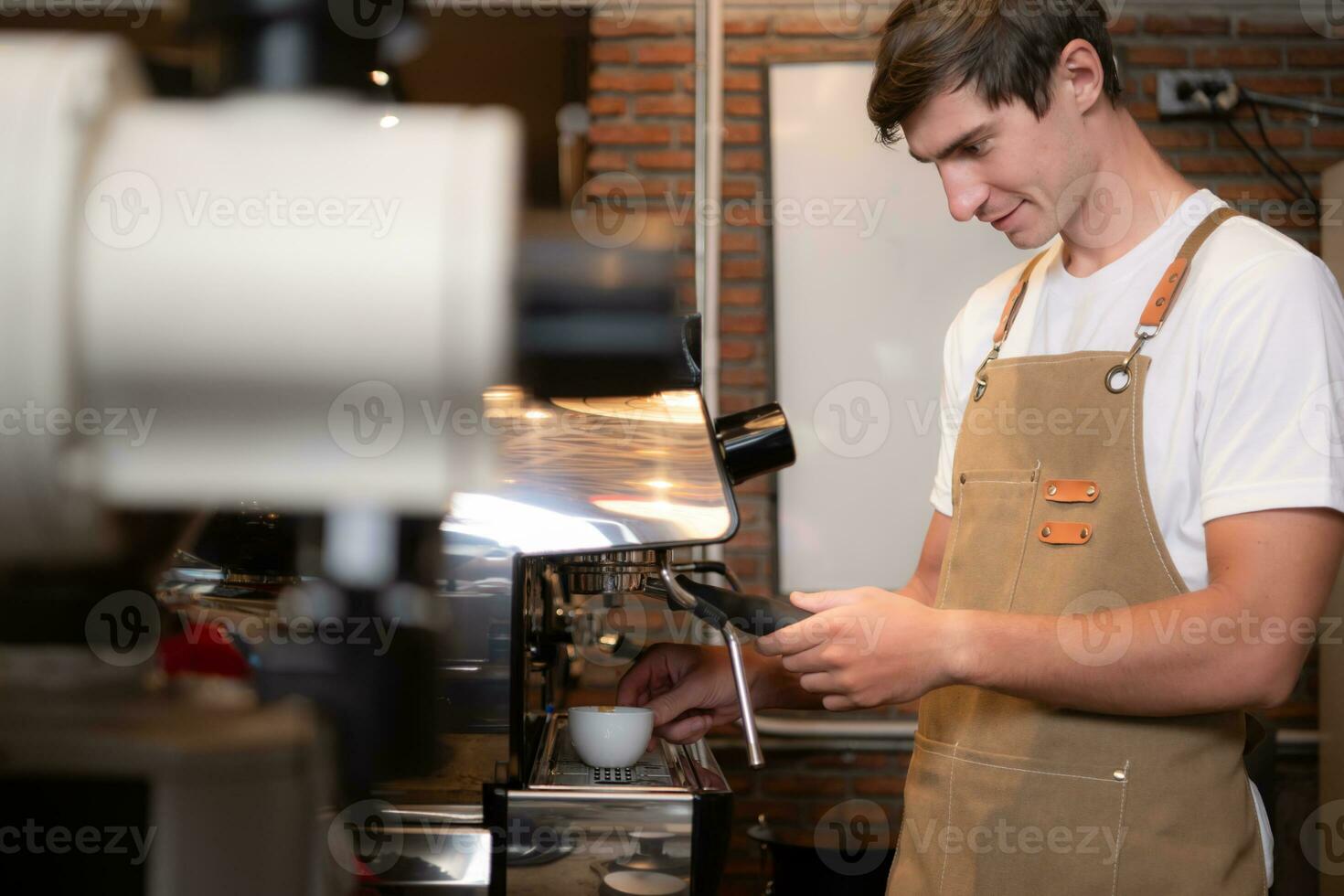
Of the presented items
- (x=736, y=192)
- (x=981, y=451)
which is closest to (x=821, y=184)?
(x=736, y=192)

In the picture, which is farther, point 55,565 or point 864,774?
point 864,774

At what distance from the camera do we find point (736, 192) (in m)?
2.44

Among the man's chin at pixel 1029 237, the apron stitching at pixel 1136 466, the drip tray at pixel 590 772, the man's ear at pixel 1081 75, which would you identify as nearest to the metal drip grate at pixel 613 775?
the drip tray at pixel 590 772

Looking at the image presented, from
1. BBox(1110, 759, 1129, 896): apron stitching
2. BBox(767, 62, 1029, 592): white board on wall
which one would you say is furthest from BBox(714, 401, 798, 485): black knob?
BBox(767, 62, 1029, 592): white board on wall

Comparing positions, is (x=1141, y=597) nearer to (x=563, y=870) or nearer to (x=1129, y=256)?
(x=1129, y=256)

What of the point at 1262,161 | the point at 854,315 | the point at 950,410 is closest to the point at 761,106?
the point at 854,315

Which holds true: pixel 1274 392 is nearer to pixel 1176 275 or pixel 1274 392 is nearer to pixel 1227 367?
pixel 1227 367

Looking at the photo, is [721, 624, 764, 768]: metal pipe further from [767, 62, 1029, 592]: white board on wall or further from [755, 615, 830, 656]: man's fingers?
[767, 62, 1029, 592]: white board on wall

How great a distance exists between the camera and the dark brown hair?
0.96 metres

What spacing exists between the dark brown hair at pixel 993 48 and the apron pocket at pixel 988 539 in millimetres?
328

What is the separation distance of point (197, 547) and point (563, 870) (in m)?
0.35

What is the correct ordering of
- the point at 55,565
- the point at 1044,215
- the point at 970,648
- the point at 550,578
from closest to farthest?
the point at 55,565 → the point at 970,648 → the point at 1044,215 → the point at 550,578

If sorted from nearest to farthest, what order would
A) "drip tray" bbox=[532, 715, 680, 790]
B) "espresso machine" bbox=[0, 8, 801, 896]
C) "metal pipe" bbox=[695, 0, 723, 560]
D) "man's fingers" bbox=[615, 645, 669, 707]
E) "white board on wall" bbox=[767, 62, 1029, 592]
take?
"espresso machine" bbox=[0, 8, 801, 896] → "drip tray" bbox=[532, 715, 680, 790] → "man's fingers" bbox=[615, 645, 669, 707] → "metal pipe" bbox=[695, 0, 723, 560] → "white board on wall" bbox=[767, 62, 1029, 592]

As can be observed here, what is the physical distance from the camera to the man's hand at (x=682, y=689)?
110cm
